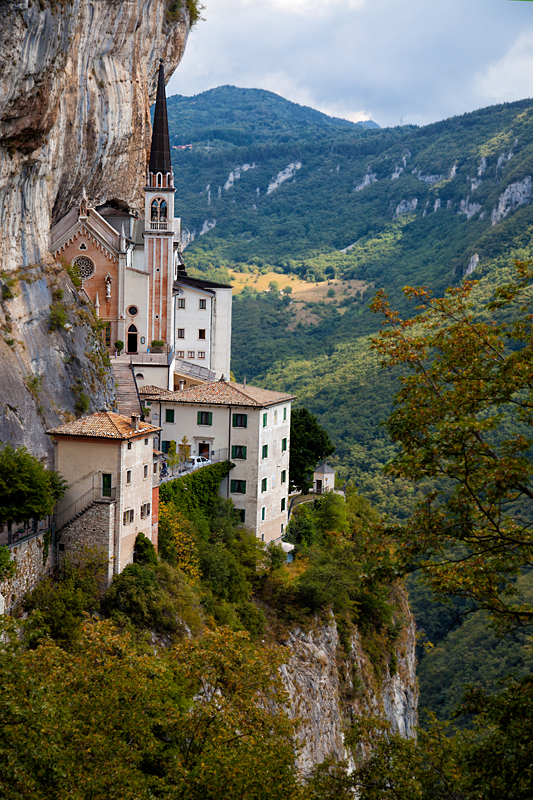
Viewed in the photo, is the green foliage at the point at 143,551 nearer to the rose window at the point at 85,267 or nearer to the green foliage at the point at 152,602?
the green foliage at the point at 152,602

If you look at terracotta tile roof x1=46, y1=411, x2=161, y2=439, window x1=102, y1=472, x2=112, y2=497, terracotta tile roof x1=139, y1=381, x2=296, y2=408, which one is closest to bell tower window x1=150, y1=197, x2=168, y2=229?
terracotta tile roof x1=139, y1=381, x2=296, y2=408

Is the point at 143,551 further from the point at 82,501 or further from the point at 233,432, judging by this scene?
the point at 233,432

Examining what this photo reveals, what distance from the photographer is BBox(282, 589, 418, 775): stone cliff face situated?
37219 millimetres

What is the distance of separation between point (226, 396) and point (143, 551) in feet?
47.7

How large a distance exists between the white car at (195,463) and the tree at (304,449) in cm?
1253

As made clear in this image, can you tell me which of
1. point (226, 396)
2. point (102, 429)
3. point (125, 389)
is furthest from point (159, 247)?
point (102, 429)

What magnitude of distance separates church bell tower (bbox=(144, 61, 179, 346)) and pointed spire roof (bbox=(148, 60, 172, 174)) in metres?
0.07

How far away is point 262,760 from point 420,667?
264 ft

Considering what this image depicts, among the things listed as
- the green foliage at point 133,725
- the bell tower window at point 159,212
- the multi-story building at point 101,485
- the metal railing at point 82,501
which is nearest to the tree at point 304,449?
the bell tower window at point 159,212

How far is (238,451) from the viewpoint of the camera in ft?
144

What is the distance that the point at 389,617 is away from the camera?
50281mm

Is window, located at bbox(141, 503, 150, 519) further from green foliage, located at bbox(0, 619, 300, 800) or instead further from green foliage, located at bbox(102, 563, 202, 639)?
green foliage, located at bbox(0, 619, 300, 800)

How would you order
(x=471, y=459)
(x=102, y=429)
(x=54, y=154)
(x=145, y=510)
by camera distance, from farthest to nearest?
(x=54, y=154) < (x=145, y=510) < (x=102, y=429) < (x=471, y=459)

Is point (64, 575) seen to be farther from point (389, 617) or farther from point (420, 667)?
point (420, 667)
